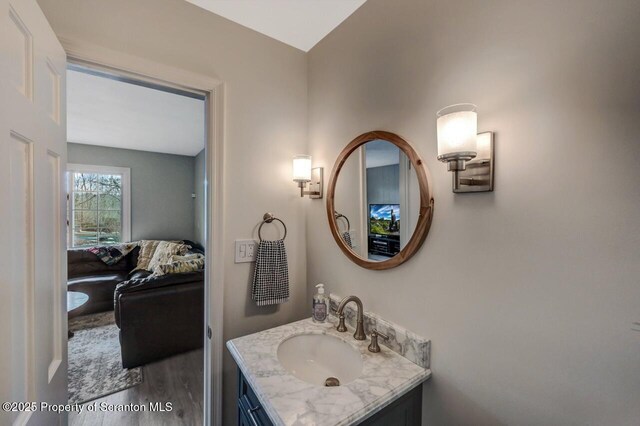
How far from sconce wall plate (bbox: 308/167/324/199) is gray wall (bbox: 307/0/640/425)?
0.51 metres

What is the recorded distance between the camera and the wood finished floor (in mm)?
1848

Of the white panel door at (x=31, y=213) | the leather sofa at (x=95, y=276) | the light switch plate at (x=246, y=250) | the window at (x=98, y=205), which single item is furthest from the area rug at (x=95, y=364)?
the light switch plate at (x=246, y=250)

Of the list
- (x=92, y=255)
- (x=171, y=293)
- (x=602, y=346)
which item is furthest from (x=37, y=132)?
(x=92, y=255)

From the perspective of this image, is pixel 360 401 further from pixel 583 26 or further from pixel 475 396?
pixel 583 26

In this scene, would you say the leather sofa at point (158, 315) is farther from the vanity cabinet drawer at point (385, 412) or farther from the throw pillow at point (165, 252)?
the vanity cabinet drawer at point (385, 412)

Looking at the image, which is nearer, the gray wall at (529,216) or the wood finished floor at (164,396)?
the gray wall at (529,216)

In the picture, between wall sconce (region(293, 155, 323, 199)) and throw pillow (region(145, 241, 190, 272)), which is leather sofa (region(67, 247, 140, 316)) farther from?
wall sconce (region(293, 155, 323, 199))

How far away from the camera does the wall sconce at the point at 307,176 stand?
1445 mm

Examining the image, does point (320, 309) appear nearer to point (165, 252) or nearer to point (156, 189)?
point (165, 252)

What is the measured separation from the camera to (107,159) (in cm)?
456

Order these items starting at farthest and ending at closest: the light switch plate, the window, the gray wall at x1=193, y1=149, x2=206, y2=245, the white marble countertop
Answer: the gray wall at x1=193, y1=149, x2=206, y2=245, the window, the light switch plate, the white marble countertop

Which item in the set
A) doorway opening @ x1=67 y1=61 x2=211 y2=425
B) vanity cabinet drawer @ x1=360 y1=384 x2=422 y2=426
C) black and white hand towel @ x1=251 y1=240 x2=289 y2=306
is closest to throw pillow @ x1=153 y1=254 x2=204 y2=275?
doorway opening @ x1=67 y1=61 x2=211 y2=425

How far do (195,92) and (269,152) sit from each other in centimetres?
46

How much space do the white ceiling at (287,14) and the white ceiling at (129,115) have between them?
3.20ft
